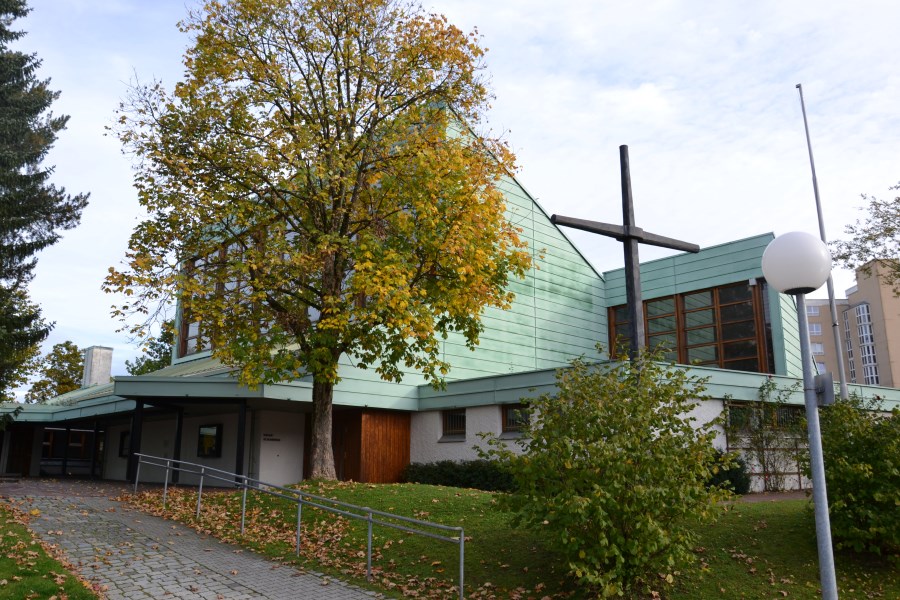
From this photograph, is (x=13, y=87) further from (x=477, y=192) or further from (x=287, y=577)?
(x=287, y=577)

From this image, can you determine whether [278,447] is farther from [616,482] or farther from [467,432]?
[616,482]

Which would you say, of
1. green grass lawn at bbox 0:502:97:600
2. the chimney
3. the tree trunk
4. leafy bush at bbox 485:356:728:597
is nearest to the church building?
the tree trunk

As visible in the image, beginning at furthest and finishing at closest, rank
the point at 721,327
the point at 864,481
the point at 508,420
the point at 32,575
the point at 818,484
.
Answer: the point at 721,327
the point at 508,420
the point at 864,481
the point at 32,575
the point at 818,484

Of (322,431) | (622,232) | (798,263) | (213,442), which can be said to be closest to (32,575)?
(322,431)

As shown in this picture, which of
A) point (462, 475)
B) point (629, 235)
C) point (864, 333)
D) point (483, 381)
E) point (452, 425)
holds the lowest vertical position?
point (462, 475)

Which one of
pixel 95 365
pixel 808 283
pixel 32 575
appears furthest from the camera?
pixel 95 365

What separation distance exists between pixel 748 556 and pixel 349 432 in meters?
12.9

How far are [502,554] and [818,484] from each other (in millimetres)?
5136

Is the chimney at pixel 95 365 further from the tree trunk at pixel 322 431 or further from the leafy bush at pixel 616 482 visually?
the leafy bush at pixel 616 482

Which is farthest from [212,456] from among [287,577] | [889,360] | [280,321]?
[889,360]

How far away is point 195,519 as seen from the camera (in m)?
12.6

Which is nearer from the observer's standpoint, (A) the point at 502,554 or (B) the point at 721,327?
(A) the point at 502,554

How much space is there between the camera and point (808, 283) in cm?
564

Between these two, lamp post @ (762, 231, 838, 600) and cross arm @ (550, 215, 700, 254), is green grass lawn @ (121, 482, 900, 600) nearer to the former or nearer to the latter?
lamp post @ (762, 231, 838, 600)
